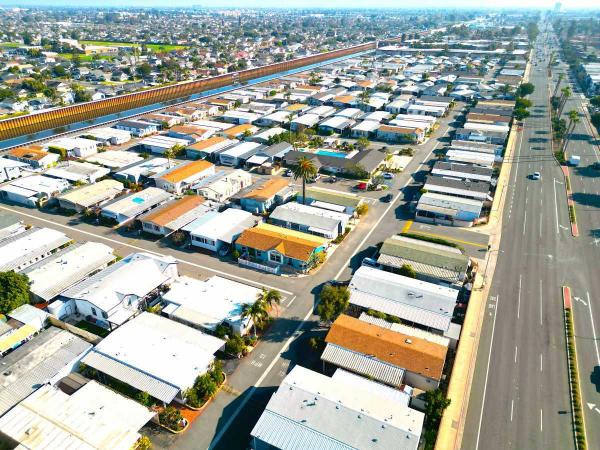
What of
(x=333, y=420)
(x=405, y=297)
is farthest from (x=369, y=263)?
(x=333, y=420)

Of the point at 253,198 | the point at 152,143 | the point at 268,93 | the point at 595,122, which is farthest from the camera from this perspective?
the point at 268,93

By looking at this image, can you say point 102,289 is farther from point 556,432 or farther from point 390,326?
point 556,432

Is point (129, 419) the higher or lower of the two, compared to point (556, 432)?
higher

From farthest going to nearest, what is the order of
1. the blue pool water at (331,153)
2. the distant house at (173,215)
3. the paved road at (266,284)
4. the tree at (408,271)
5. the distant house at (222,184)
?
the blue pool water at (331,153) < the distant house at (222,184) < the distant house at (173,215) < the tree at (408,271) < the paved road at (266,284)

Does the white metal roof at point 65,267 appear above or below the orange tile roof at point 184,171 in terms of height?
below

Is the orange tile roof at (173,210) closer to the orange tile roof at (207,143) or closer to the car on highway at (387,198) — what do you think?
the orange tile roof at (207,143)

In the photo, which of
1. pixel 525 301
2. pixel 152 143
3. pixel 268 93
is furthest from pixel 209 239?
pixel 268 93

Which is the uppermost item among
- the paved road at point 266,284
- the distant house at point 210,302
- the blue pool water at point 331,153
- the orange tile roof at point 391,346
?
the blue pool water at point 331,153

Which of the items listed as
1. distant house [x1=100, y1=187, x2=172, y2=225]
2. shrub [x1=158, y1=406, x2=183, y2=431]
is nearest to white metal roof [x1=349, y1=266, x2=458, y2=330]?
shrub [x1=158, y1=406, x2=183, y2=431]

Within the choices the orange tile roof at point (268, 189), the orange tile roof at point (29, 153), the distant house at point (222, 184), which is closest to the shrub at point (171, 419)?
the orange tile roof at point (268, 189)
